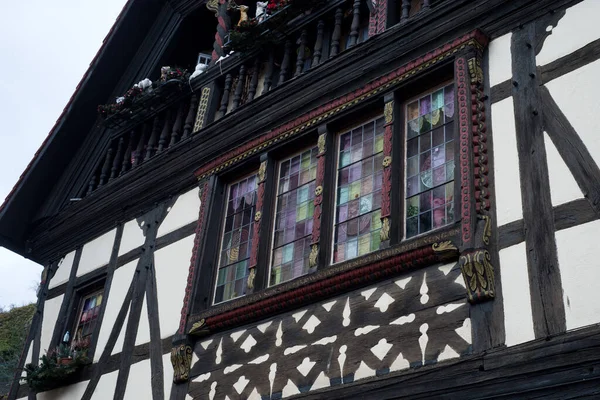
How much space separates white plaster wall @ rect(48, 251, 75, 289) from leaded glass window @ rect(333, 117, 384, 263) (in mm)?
5008

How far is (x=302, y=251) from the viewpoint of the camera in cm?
744

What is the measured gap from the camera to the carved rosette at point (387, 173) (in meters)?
6.55

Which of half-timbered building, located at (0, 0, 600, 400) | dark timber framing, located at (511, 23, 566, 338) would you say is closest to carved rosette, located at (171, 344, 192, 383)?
half-timbered building, located at (0, 0, 600, 400)

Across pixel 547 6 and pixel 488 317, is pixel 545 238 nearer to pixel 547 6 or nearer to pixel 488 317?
pixel 488 317

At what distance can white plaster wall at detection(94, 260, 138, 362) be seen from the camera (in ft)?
30.6

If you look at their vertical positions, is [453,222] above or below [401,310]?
above

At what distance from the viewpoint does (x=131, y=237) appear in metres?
9.91

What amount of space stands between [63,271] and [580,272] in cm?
780

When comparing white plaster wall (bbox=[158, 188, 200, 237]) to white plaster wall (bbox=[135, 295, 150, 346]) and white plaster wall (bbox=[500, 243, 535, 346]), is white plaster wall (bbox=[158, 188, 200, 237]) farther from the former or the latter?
white plaster wall (bbox=[500, 243, 535, 346])

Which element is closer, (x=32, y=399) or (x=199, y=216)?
(x=199, y=216)

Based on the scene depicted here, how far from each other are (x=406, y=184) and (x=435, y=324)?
56.2 inches

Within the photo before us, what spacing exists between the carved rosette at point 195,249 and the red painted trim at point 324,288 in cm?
42

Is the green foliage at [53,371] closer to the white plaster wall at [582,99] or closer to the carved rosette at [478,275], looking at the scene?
the carved rosette at [478,275]

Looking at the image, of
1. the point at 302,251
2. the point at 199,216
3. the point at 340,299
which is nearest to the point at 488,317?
the point at 340,299
